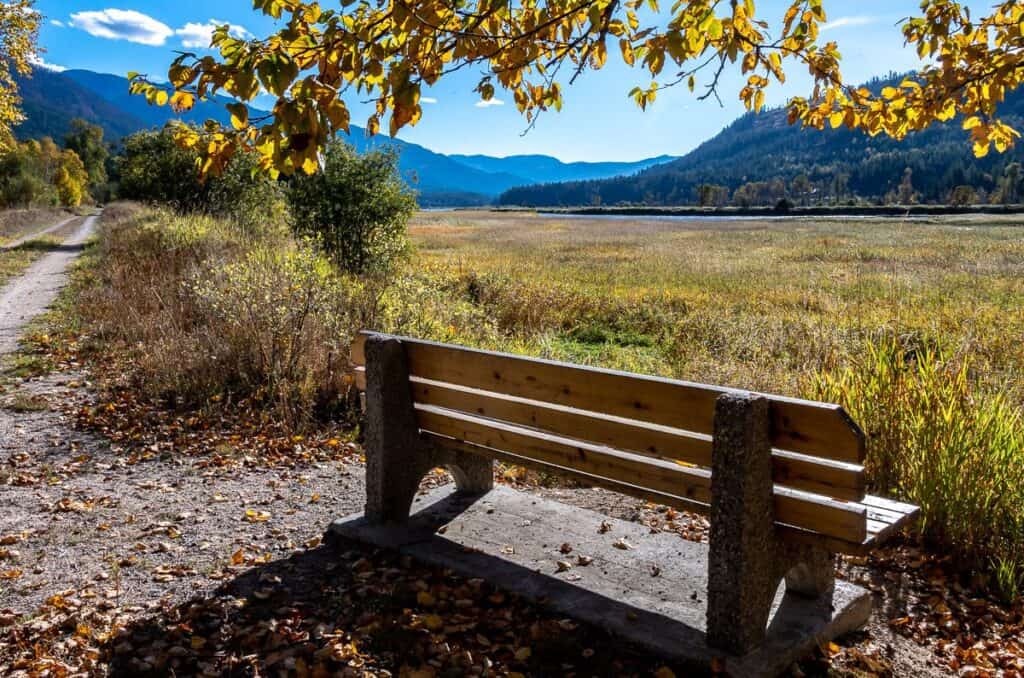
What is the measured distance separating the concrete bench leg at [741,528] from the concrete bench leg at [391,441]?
6.58 ft

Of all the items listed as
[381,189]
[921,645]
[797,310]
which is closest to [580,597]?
[921,645]

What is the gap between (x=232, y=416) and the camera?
7.24 metres

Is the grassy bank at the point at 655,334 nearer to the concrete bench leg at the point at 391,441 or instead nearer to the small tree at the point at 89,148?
the concrete bench leg at the point at 391,441

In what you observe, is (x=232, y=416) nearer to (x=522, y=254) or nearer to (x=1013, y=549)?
(x=1013, y=549)

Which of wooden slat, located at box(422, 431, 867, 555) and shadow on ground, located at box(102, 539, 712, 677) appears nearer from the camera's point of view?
wooden slat, located at box(422, 431, 867, 555)

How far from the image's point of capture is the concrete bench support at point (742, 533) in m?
2.84

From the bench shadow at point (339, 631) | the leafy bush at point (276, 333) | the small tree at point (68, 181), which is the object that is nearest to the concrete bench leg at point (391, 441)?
the bench shadow at point (339, 631)

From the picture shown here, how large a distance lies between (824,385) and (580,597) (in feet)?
10.9

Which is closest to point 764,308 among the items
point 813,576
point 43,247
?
point 813,576

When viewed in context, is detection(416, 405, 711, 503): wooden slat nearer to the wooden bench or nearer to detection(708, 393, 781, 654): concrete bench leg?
the wooden bench

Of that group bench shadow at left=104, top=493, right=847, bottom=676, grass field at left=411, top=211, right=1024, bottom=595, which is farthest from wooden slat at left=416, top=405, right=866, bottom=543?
grass field at left=411, top=211, right=1024, bottom=595

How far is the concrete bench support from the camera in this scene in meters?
2.84

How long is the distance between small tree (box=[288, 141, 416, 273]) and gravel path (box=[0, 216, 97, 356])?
516 centimetres

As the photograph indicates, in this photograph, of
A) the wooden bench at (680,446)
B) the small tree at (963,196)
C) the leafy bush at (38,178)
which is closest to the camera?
the wooden bench at (680,446)
